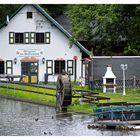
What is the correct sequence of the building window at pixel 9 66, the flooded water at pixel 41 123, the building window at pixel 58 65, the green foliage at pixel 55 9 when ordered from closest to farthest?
the flooded water at pixel 41 123
the building window at pixel 58 65
the building window at pixel 9 66
the green foliage at pixel 55 9

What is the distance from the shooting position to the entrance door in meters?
67.0

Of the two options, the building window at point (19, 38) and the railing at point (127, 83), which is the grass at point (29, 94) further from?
the building window at point (19, 38)

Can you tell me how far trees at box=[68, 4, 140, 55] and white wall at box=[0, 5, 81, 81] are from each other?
8778mm

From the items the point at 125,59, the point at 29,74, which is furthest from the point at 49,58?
the point at 125,59

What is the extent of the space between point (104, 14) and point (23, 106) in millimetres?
10573

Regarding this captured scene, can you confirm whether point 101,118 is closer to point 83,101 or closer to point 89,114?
point 89,114

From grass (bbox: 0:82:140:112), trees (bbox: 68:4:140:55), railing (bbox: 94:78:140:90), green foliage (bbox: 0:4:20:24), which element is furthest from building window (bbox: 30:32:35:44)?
railing (bbox: 94:78:140:90)

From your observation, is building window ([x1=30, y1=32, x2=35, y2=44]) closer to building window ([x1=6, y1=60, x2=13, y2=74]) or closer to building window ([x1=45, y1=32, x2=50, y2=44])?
building window ([x1=45, y1=32, x2=50, y2=44])

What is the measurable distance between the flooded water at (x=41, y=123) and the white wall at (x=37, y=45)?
Result: 19.6m

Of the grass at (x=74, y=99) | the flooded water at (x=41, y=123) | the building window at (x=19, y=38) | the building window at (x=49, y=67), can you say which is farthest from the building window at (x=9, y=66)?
the flooded water at (x=41, y=123)

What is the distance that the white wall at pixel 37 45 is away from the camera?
6706 centimetres

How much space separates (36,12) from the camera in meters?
67.1

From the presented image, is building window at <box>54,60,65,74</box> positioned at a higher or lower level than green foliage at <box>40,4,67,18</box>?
lower

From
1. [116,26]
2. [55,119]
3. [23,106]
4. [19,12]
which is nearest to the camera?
[55,119]
